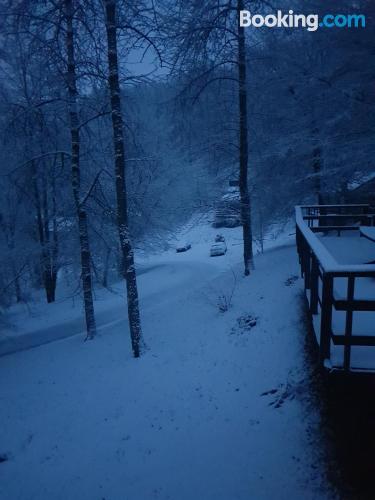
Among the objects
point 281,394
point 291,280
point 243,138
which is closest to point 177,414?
point 281,394

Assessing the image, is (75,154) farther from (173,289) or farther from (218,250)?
(218,250)

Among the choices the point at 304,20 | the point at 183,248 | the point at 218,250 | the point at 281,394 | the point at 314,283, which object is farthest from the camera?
the point at 183,248

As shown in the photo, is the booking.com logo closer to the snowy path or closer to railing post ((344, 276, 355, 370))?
the snowy path

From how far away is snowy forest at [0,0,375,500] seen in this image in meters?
5.87

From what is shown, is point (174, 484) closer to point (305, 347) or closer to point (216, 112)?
point (305, 347)

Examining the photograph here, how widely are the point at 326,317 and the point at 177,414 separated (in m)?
4.46

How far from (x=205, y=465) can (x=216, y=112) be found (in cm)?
1327

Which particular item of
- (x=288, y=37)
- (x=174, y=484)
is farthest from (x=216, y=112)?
(x=174, y=484)

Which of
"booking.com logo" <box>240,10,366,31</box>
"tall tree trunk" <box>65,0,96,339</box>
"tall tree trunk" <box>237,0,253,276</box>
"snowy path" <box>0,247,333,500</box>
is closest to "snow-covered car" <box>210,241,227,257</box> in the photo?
"tall tree trunk" <box>237,0,253,276</box>

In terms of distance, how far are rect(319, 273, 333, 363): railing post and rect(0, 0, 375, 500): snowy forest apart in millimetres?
1474

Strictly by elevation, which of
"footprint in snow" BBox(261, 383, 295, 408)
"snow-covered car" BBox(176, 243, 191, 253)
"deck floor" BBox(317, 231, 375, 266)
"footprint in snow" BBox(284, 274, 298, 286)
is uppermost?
"deck floor" BBox(317, 231, 375, 266)

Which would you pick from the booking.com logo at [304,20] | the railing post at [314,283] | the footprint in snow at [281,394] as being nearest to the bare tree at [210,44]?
the booking.com logo at [304,20]

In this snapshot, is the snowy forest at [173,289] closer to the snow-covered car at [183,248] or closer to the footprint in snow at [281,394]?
the footprint in snow at [281,394]

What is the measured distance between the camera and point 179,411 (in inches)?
283
